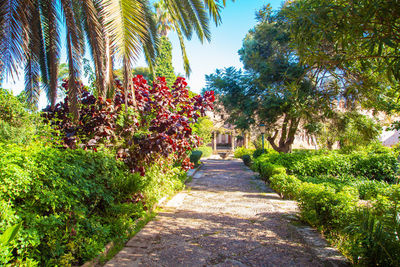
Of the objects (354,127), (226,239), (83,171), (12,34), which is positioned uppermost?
(12,34)

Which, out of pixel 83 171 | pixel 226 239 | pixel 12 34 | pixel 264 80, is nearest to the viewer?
pixel 83 171

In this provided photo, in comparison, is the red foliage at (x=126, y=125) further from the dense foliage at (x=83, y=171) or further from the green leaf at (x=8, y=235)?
the green leaf at (x=8, y=235)

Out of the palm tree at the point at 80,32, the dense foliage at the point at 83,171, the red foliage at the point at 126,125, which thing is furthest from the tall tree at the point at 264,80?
the red foliage at the point at 126,125

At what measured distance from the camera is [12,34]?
4176 mm

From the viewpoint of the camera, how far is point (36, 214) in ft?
7.80

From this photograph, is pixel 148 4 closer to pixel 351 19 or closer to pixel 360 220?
pixel 351 19

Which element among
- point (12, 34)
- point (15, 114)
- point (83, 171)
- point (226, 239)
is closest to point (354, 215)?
point (226, 239)

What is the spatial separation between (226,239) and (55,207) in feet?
7.64

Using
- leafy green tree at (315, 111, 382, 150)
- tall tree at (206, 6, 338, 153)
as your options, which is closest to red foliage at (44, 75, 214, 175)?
tall tree at (206, 6, 338, 153)

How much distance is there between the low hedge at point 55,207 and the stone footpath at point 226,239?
424 millimetres

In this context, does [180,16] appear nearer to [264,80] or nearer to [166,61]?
[264,80]

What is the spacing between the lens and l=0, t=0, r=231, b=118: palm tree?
335 centimetres

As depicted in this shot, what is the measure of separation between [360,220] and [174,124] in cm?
332

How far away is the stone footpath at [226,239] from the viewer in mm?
2947
